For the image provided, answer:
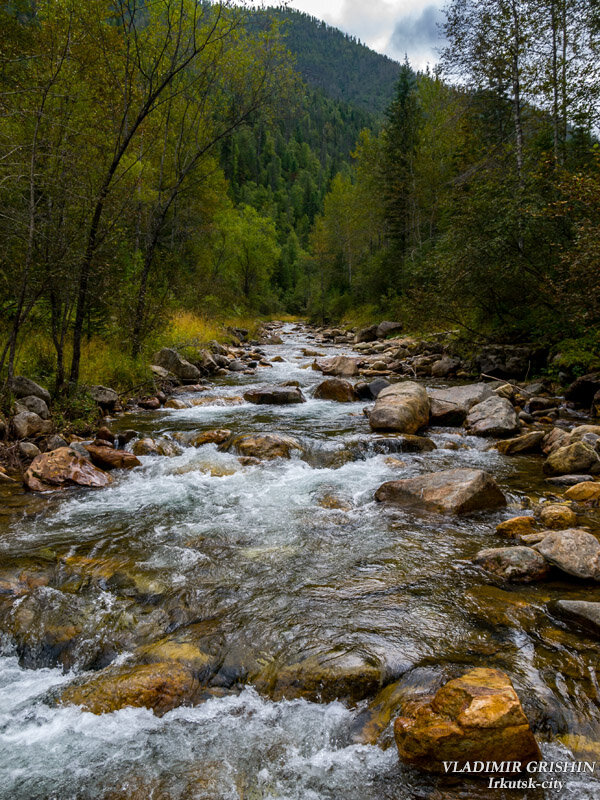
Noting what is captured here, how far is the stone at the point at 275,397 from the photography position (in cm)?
1197

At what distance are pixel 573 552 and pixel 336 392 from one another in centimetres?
892

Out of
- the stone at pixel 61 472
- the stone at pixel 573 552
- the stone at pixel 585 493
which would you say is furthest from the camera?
the stone at pixel 61 472

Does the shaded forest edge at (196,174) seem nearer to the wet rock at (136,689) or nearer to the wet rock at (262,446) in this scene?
the wet rock at (262,446)

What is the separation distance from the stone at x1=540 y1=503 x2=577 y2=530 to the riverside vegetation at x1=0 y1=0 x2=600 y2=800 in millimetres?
28

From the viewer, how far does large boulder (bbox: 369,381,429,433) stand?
8836mm

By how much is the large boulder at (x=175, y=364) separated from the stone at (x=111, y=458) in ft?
24.0

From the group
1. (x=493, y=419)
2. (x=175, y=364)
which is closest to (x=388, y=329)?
(x=175, y=364)

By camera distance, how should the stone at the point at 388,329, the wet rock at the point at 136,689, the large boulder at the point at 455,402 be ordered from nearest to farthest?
the wet rock at the point at 136,689 < the large boulder at the point at 455,402 < the stone at the point at 388,329

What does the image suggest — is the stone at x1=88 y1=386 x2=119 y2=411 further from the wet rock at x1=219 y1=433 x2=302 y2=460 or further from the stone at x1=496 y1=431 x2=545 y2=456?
the stone at x1=496 y1=431 x2=545 y2=456

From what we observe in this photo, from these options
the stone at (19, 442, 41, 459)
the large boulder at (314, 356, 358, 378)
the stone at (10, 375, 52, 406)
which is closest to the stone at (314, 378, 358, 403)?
the large boulder at (314, 356, 358, 378)

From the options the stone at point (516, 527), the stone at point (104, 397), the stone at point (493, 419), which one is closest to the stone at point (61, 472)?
the stone at point (104, 397)

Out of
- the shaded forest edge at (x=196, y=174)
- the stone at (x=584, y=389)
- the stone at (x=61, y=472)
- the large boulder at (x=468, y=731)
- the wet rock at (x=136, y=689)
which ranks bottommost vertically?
the wet rock at (x=136, y=689)

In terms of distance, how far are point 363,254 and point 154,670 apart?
4051 cm

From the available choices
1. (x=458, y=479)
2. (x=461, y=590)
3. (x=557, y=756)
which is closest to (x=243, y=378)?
(x=458, y=479)
